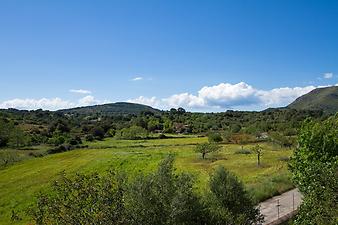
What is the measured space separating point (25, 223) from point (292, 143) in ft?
226

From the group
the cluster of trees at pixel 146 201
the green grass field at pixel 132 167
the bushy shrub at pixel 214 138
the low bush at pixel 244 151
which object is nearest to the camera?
the cluster of trees at pixel 146 201

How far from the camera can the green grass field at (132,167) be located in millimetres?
54781

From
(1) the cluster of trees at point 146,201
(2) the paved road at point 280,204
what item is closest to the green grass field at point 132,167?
(2) the paved road at point 280,204

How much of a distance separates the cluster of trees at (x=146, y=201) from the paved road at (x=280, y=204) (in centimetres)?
1025

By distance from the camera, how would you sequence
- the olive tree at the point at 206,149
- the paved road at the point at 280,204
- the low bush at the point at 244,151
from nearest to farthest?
→ the paved road at the point at 280,204
the olive tree at the point at 206,149
the low bush at the point at 244,151

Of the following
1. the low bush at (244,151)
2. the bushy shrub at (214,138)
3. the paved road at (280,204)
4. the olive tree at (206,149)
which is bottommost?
the paved road at (280,204)

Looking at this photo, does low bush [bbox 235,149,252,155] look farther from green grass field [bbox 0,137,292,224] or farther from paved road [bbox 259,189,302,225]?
paved road [bbox 259,189,302,225]

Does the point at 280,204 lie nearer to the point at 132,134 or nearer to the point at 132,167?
the point at 132,167

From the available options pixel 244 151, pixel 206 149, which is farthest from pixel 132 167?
pixel 244 151

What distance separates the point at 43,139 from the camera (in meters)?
132

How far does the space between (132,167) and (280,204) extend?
42.2m

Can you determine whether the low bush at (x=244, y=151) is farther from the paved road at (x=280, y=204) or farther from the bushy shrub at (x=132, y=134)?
the bushy shrub at (x=132, y=134)

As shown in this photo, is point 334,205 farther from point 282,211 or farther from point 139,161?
point 139,161

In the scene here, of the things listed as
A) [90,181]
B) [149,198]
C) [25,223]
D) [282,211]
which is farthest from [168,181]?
[25,223]
